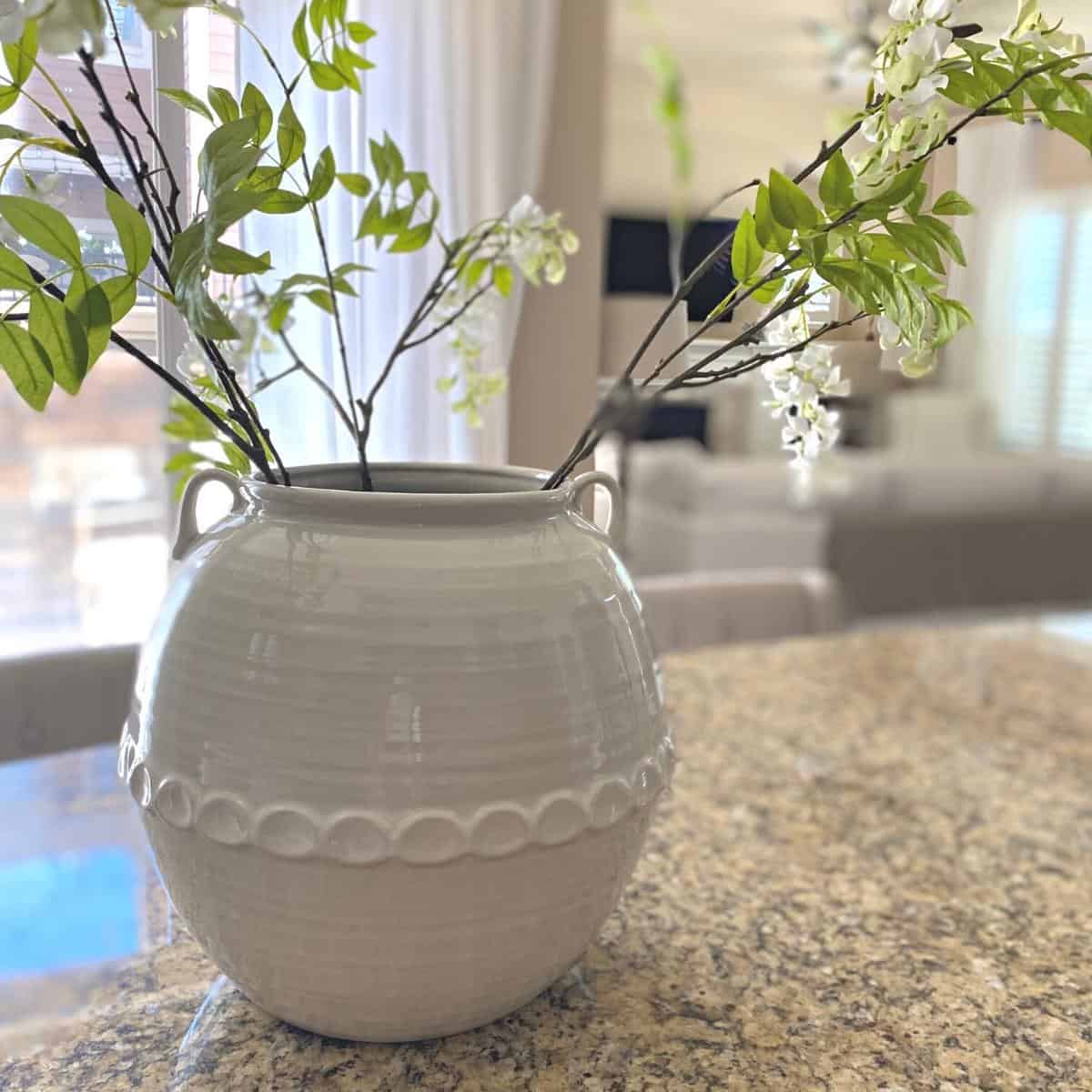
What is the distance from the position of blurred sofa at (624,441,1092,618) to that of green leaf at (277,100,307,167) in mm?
3680

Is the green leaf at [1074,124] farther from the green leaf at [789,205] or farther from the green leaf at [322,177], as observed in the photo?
the green leaf at [322,177]

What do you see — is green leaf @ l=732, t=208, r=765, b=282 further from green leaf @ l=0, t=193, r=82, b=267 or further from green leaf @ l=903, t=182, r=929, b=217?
green leaf @ l=0, t=193, r=82, b=267

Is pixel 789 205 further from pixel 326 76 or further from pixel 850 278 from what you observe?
pixel 326 76

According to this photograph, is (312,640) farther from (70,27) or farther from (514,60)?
(514,60)

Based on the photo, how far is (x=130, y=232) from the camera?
1.47 ft

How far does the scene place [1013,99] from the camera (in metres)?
0.46

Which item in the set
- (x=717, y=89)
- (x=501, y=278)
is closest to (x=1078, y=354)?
(x=717, y=89)

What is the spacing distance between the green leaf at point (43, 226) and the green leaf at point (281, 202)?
8cm

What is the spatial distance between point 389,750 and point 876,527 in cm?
429

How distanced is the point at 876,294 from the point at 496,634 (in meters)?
0.22

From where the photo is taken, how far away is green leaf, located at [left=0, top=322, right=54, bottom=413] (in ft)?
1.43

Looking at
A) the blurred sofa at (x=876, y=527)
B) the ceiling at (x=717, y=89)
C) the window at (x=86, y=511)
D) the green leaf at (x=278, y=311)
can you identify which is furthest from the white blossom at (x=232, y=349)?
the ceiling at (x=717, y=89)

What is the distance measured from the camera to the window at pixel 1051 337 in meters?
5.61

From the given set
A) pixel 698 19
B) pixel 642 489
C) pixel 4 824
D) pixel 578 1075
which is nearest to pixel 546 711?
pixel 578 1075
